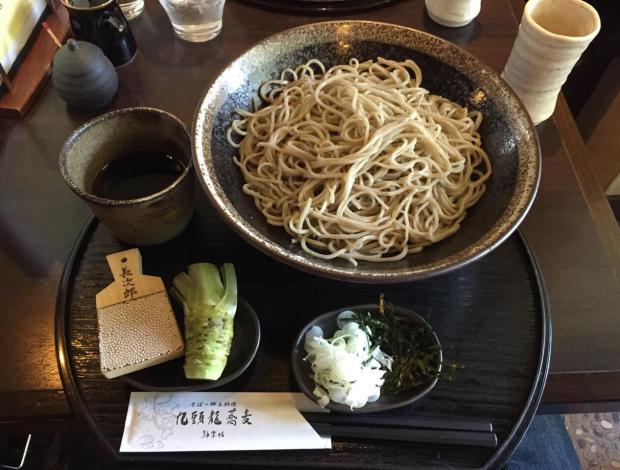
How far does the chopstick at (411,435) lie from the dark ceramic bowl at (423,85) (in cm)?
29

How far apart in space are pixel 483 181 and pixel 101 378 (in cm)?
99

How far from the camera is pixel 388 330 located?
3.44 ft

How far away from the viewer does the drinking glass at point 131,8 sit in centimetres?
179

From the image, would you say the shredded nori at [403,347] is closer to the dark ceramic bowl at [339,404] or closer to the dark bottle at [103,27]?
the dark ceramic bowl at [339,404]

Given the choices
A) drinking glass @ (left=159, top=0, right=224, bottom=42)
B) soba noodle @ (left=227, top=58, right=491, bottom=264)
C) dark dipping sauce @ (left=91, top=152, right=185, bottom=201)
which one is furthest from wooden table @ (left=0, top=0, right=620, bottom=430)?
soba noodle @ (left=227, top=58, right=491, bottom=264)

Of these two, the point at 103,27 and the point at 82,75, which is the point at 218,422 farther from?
the point at 103,27

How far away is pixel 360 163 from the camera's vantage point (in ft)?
3.99

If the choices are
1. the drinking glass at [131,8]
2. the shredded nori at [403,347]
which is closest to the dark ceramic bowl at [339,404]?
the shredded nori at [403,347]

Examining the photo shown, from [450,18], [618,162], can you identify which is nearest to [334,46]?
[450,18]

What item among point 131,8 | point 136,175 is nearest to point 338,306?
point 136,175

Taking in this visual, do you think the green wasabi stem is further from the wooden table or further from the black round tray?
the wooden table

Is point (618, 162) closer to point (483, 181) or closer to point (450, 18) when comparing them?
point (450, 18)

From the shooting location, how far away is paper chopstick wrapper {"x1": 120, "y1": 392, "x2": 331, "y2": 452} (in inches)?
37.7

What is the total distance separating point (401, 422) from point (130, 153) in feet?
2.88
